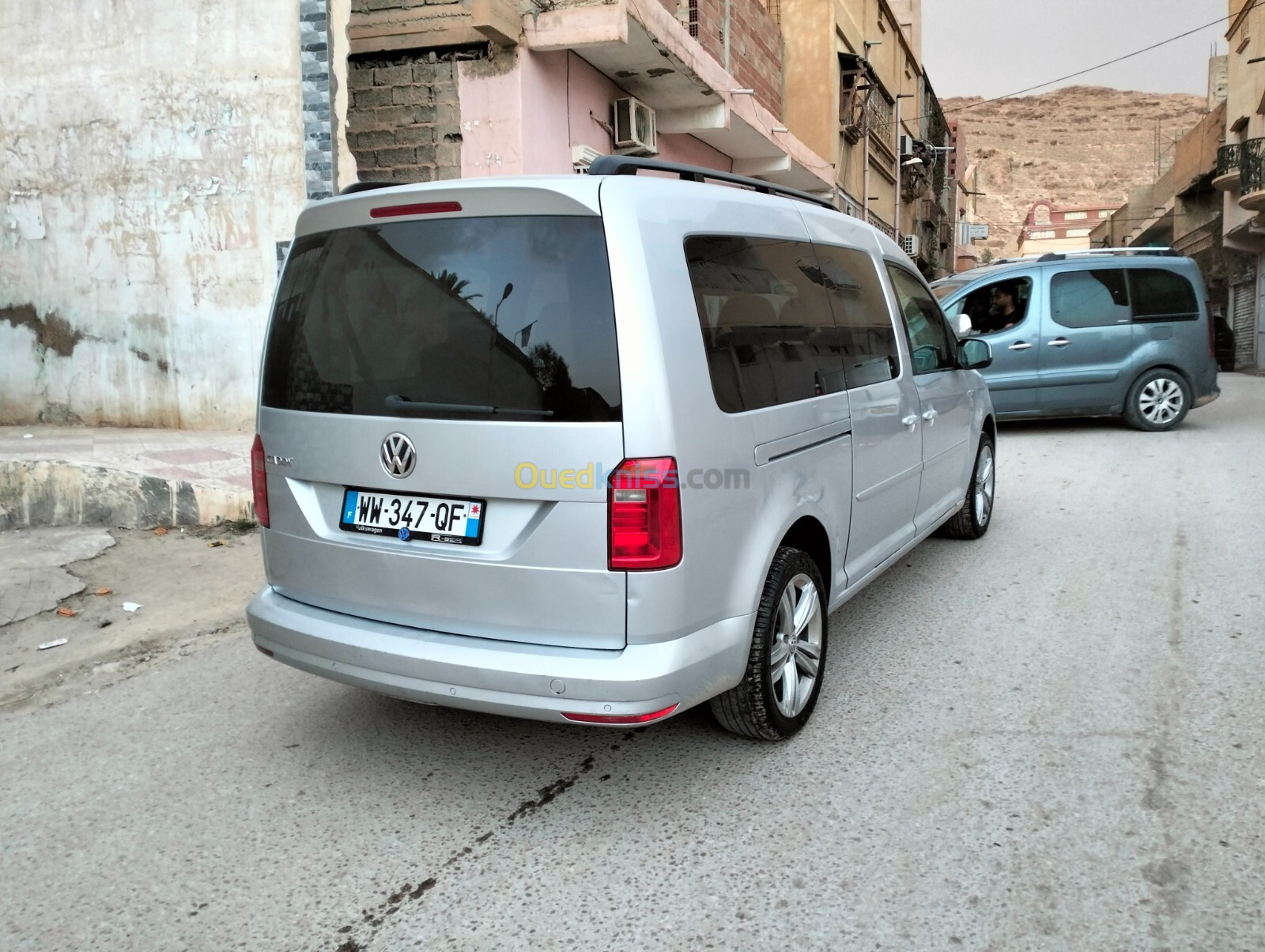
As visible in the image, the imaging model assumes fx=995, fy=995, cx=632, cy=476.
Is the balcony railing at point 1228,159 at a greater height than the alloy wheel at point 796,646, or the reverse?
the balcony railing at point 1228,159

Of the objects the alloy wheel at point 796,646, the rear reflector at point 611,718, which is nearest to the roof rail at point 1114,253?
the alloy wheel at point 796,646

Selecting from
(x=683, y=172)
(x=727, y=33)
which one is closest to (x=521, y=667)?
(x=683, y=172)

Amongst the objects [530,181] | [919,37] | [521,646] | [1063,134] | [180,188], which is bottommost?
[521,646]

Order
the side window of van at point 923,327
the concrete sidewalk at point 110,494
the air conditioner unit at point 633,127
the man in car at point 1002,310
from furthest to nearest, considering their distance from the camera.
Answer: the air conditioner unit at point 633,127 → the man in car at point 1002,310 → the concrete sidewalk at point 110,494 → the side window of van at point 923,327

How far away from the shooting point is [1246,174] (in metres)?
24.1

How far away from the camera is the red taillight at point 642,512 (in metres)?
2.71

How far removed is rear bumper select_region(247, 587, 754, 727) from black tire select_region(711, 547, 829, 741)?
0.13 meters

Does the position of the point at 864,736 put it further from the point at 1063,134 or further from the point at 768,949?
the point at 1063,134

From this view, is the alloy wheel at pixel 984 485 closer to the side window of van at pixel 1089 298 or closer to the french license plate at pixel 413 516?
the french license plate at pixel 413 516

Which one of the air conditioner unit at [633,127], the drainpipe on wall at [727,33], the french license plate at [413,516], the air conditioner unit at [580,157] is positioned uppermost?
the drainpipe on wall at [727,33]

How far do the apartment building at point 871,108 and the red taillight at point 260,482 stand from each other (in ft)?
60.4

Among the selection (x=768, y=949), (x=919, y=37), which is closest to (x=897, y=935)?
(x=768, y=949)

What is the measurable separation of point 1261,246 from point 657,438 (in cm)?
3231

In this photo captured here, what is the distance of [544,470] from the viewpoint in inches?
109
